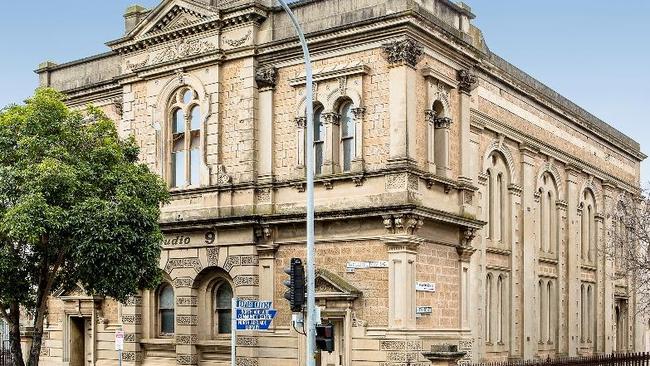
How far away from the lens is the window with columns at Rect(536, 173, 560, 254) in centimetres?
3888

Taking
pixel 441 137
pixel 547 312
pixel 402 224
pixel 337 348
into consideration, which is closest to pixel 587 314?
pixel 547 312

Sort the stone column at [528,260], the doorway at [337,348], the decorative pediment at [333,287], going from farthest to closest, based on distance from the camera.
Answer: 1. the stone column at [528,260]
2. the doorway at [337,348]
3. the decorative pediment at [333,287]

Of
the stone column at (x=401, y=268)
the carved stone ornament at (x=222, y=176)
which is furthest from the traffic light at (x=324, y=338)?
the carved stone ornament at (x=222, y=176)

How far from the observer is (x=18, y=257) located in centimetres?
2705

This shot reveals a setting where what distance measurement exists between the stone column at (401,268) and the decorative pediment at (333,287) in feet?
3.94

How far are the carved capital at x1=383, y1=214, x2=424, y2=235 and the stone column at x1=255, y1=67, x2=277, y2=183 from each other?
4.83 m

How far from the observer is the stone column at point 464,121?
101 feet

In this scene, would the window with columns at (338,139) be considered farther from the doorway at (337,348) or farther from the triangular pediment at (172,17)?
the triangular pediment at (172,17)

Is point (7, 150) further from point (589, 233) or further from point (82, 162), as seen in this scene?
point (589, 233)

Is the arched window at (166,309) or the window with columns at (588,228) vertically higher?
the window with columns at (588,228)

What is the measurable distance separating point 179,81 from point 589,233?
20.1m

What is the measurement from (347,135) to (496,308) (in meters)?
9.35

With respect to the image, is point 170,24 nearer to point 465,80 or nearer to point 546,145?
point 465,80

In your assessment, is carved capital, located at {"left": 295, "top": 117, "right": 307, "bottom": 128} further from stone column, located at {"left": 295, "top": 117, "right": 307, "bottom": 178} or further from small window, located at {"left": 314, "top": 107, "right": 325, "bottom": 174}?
small window, located at {"left": 314, "top": 107, "right": 325, "bottom": 174}
